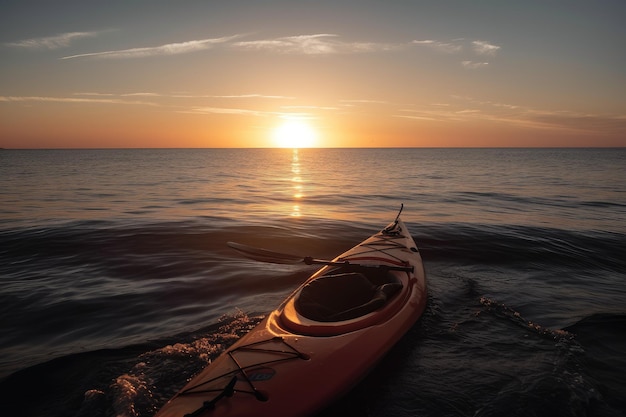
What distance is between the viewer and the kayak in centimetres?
343

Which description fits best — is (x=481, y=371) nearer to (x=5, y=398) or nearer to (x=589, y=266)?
(x=5, y=398)

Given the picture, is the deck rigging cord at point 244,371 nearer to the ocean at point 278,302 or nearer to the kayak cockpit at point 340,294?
the ocean at point 278,302

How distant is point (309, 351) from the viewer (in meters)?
4.18

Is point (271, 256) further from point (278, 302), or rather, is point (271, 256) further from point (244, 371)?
point (244, 371)

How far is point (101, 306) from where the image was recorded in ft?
23.7

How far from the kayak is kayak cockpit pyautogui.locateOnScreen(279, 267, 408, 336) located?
1cm

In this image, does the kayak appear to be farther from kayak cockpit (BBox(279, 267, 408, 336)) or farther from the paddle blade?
the paddle blade

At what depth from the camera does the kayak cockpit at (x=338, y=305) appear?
15.6ft

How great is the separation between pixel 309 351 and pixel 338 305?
1601 mm

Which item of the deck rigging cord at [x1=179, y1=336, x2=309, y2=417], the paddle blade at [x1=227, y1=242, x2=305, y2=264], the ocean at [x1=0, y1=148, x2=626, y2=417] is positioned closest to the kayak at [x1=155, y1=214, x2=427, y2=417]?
the deck rigging cord at [x1=179, y1=336, x2=309, y2=417]

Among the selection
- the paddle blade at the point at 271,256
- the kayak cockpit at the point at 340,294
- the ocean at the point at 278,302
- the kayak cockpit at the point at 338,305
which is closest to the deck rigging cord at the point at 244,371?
the kayak cockpit at the point at 338,305

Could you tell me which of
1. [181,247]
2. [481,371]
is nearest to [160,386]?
[481,371]

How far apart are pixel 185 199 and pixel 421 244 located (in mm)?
14859

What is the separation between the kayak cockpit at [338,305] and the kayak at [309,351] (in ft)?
0.04
